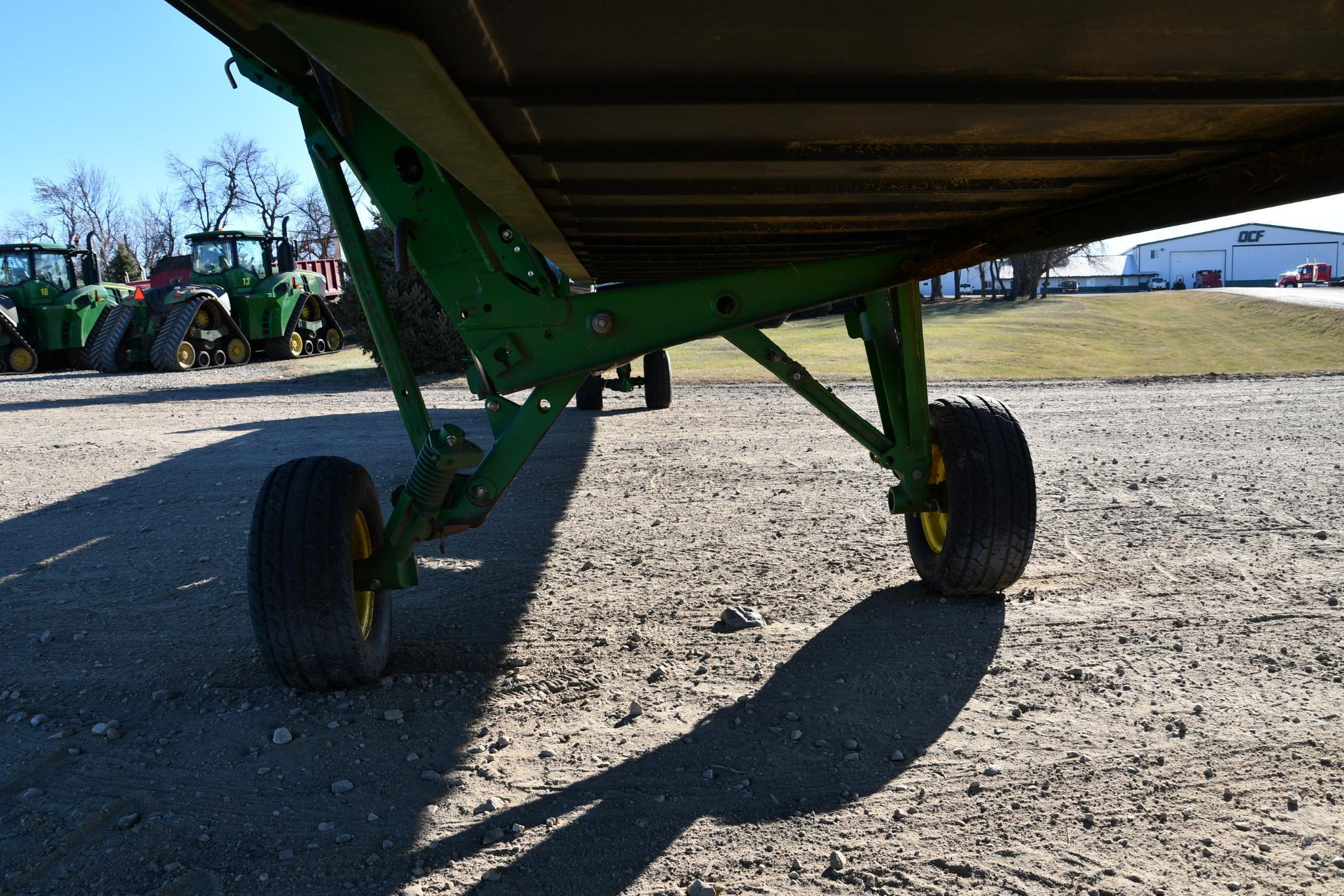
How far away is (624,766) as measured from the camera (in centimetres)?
276

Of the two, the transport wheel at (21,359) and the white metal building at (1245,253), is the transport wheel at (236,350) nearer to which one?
the transport wheel at (21,359)

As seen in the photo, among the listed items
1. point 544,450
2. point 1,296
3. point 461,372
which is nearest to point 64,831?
point 544,450

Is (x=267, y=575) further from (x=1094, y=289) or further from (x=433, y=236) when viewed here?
(x=1094, y=289)

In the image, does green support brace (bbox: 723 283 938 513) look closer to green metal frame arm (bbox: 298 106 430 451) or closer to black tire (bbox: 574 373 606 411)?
green metal frame arm (bbox: 298 106 430 451)

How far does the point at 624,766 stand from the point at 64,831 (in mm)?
1438

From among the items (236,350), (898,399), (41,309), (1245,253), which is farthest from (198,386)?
(1245,253)

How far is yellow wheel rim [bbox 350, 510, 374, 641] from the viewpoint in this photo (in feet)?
11.4

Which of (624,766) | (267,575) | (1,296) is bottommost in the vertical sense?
(624,766)

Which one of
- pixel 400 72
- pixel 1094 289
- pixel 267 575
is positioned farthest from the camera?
pixel 1094 289

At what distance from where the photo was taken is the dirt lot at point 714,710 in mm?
2283

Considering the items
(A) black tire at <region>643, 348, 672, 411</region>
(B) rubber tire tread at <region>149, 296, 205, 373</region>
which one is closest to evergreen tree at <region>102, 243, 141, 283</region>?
(B) rubber tire tread at <region>149, 296, 205, 373</region>

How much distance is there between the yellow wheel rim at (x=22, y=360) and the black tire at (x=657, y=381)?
642 inches

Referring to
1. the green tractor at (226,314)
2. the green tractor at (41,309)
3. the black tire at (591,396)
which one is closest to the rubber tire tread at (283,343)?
the green tractor at (226,314)

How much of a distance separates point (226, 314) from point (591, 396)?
1286 centimetres
